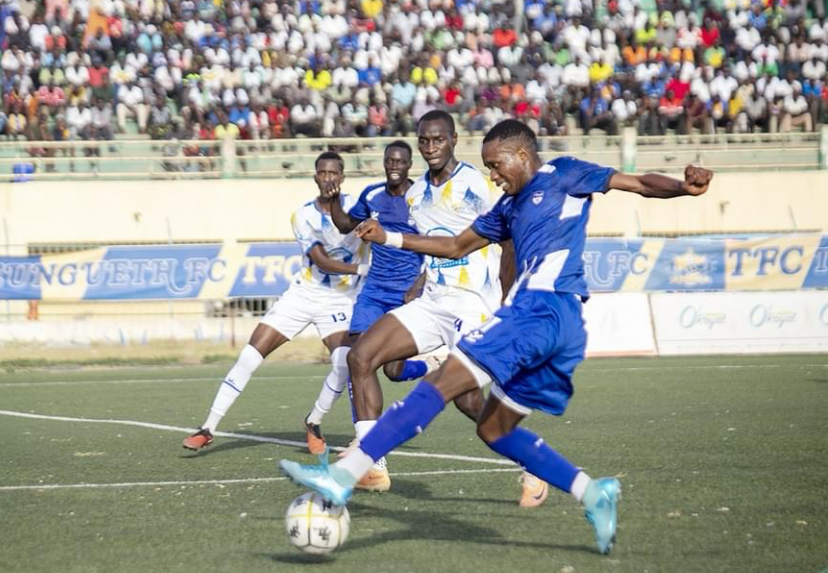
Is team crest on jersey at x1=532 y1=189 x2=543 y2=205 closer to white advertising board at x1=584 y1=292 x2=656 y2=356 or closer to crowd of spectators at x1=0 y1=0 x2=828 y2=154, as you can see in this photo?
white advertising board at x1=584 y1=292 x2=656 y2=356

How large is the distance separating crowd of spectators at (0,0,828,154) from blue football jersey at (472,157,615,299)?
19.4 m

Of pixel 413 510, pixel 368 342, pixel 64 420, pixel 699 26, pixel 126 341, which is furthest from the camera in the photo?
pixel 699 26

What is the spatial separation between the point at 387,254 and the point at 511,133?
3181 mm

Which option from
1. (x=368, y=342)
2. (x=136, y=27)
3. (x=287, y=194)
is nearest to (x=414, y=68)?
(x=287, y=194)

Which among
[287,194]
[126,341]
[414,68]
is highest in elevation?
[414,68]

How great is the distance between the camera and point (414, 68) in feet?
90.1

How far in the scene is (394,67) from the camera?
2758 centimetres

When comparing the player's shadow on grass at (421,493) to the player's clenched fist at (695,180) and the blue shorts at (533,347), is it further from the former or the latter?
the player's clenched fist at (695,180)

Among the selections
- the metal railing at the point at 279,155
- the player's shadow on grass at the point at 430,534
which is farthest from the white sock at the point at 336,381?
the metal railing at the point at 279,155

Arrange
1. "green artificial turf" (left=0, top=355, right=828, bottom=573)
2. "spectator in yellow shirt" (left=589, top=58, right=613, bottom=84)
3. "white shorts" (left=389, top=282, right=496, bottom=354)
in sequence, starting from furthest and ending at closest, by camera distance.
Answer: "spectator in yellow shirt" (left=589, top=58, right=613, bottom=84), "white shorts" (left=389, top=282, right=496, bottom=354), "green artificial turf" (left=0, top=355, right=828, bottom=573)

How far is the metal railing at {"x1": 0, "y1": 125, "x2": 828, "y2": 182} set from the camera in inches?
995

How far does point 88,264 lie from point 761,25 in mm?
16738

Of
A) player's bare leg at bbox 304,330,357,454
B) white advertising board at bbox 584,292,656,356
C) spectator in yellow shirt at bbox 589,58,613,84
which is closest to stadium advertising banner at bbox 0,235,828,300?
white advertising board at bbox 584,292,656,356

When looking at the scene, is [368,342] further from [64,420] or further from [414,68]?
[414,68]
